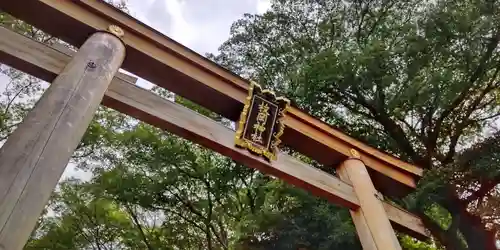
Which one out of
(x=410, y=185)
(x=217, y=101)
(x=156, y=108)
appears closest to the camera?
(x=156, y=108)

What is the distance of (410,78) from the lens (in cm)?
600

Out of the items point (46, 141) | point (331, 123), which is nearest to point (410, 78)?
point (331, 123)

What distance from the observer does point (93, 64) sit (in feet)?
7.82

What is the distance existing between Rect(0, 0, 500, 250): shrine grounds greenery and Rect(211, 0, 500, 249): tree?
0.02 metres

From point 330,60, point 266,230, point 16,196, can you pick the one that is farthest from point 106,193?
point 16,196

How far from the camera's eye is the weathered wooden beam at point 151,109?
2.40m

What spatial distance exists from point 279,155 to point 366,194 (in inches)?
33.4

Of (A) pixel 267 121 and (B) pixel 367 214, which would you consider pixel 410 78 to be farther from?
(A) pixel 267 121

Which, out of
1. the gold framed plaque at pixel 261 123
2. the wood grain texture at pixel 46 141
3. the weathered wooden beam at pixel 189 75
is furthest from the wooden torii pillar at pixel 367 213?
the wood grain texture at pixel 46 141

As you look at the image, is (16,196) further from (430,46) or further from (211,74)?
(430,46)

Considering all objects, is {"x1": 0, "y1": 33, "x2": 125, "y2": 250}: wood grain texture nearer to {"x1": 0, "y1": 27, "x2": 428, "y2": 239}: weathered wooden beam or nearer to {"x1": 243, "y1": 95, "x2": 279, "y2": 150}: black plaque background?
{"x1": 0, "y1": 27, "x2": 428, "y2": 239}: weathered wooden beam

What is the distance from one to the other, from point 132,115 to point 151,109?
14 cm

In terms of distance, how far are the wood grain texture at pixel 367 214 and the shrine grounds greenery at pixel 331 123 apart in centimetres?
179

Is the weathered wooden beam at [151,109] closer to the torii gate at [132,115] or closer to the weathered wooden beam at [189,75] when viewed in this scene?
the torii gate at [132,115]
